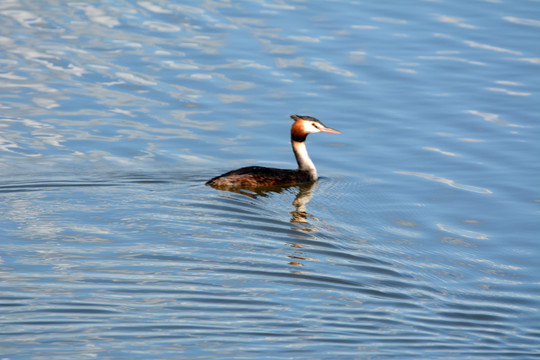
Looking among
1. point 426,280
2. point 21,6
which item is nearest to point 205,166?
point 426,280

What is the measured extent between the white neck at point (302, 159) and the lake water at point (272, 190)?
15.4 inches

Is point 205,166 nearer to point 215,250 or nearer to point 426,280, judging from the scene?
point 215,250

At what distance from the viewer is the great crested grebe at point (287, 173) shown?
1243cm

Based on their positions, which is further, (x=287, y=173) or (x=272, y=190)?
(x=287, y=173)

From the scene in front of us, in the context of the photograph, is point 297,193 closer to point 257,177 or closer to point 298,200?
point 298,200

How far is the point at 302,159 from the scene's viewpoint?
13.7m

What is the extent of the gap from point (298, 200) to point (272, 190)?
1.87ft

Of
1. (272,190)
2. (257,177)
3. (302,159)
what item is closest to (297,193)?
(272,190)

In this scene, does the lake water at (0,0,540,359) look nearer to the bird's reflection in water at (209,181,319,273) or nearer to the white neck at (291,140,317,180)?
the bird's reflection in water at (209,181,319,273)

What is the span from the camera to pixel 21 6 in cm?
2198

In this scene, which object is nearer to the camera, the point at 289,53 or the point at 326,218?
the point at 326,218

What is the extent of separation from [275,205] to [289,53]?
23.4 ft

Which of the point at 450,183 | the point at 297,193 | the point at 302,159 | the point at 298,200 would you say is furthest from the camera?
the point at 302,159

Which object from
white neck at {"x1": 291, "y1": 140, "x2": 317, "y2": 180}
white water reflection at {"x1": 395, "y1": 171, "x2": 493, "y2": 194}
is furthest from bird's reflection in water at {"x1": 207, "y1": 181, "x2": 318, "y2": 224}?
white water reflection at {"x1": 395, "y1": 171, "x2": 493, "y2": 194}
